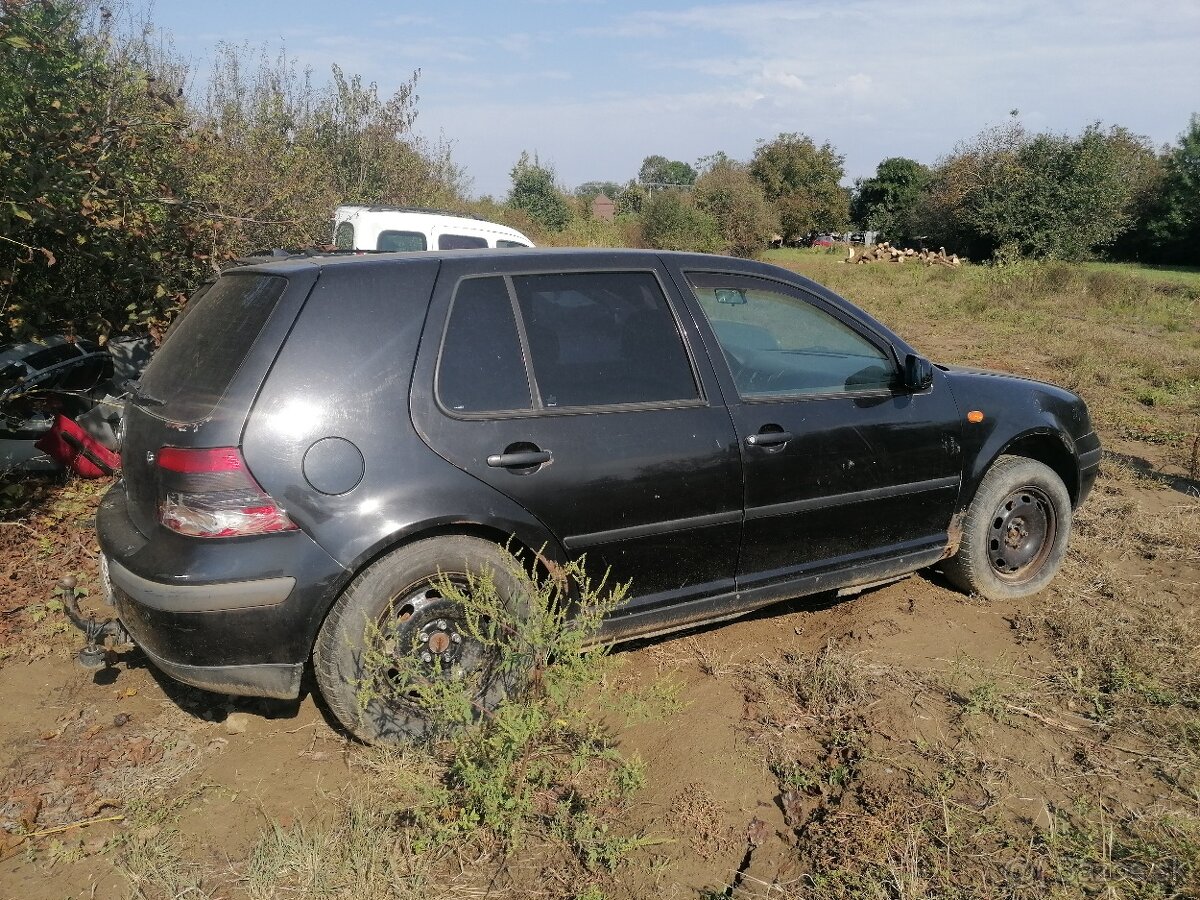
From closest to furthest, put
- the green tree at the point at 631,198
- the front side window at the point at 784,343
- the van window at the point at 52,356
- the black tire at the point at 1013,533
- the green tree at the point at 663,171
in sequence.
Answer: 1. the front side window at the point at 784,343
2. the black tire at the point at 1013,533
3. the van window at the point at 52,356
4. the green tree at the point at 631,198
5. the green tree at the point at 663,171

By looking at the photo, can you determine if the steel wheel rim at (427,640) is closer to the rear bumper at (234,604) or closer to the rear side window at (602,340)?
the rear bumper at (234,604)

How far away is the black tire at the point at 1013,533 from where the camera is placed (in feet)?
14.4

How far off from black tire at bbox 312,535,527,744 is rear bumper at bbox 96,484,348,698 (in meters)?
0.08

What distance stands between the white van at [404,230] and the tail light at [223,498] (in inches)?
298

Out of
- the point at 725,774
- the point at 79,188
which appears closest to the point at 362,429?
the point at 725,774

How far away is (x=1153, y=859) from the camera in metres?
2.55

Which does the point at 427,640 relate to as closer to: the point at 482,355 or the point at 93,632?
the point at 482,355

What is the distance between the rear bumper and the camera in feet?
9.21

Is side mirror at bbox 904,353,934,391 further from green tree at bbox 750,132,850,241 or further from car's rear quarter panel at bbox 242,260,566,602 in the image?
green tree at bbox 750,132,850,241

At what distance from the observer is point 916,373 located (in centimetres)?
397

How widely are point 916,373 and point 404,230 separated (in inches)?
297

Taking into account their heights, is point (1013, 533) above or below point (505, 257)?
below

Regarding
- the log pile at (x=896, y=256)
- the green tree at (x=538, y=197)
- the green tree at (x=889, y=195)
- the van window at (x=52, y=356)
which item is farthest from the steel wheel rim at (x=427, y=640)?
the green tree at (x=889, y=195)

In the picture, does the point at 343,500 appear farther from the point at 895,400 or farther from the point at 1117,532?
the point at 1117,532
